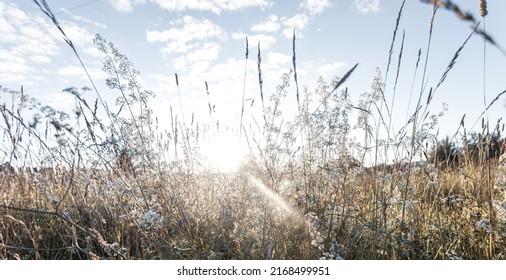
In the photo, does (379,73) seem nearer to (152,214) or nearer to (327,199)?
(327,199)

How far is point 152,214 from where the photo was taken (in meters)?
1.84

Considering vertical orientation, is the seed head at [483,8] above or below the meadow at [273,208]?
above

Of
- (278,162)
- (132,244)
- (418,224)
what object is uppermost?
(278,162)

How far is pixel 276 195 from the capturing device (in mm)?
2229

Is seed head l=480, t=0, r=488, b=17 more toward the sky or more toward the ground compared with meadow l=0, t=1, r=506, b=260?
more toward the sky

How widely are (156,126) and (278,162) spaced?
59.0 inches

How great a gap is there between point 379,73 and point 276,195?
4.42 ft

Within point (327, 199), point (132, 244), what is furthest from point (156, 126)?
point (327, 199)
